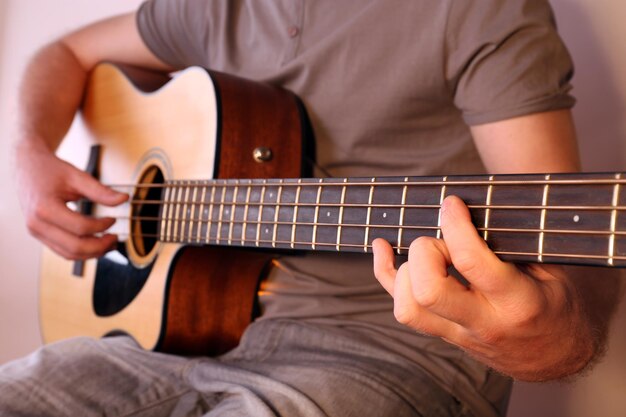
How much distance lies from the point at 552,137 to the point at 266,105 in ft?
1.42

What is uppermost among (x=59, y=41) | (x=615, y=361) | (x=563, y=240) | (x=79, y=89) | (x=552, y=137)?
(x=59, y=41)

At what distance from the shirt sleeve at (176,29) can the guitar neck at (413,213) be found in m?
0.42

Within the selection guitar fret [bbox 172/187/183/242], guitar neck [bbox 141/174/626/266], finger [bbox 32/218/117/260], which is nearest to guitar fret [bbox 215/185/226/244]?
guitar neck [bbox 141/174/626/266]

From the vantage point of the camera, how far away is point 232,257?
3.30 ft

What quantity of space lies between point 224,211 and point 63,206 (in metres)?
0.42

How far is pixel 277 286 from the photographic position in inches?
40.2

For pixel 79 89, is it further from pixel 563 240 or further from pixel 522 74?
pixel 563 240

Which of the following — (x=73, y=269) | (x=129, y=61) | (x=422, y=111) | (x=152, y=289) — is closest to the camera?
(x=422, y=111)

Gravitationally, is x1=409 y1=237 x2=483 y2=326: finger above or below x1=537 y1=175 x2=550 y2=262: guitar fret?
below

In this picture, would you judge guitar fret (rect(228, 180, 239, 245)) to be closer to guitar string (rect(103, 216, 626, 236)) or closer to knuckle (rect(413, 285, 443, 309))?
guitar string (rect(103, 216, 626, 236))

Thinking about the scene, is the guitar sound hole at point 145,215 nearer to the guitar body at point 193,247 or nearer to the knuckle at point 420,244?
the guitar body at point 193,247

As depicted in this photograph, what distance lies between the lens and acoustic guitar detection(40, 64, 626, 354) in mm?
557

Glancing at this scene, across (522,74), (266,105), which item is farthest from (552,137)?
(266,105)

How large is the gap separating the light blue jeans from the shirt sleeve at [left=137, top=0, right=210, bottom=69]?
58 centimetres
